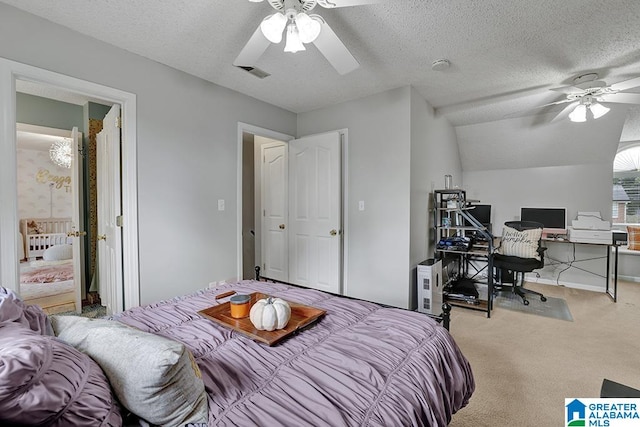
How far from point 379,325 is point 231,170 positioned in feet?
7.59

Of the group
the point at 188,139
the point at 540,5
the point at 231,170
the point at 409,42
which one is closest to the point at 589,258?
the point at 540,5

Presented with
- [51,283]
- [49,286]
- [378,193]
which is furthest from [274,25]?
[51,283]

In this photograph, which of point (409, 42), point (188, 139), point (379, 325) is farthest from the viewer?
point (188, 139)

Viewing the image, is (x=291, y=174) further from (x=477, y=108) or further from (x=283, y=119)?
(x=477, y=108)

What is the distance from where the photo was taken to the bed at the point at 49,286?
320cm

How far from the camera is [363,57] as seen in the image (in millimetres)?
2443

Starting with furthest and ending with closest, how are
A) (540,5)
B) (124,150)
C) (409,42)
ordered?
(124,150), (409,42), (540,5)

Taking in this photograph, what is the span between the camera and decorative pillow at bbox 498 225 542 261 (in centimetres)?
369

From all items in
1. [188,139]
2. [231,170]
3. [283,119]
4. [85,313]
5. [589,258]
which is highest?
[283,119]

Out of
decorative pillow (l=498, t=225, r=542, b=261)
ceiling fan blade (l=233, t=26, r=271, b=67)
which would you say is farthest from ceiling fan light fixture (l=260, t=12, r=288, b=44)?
decorative pillow (l=498, t=225, r=542, b=261)

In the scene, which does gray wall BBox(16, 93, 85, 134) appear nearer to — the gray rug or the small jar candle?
the small jar candle

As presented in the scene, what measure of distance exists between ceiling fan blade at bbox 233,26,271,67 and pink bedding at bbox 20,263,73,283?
168 inches

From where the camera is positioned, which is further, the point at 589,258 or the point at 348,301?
the point at 589,258

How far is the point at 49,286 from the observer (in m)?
3.82
